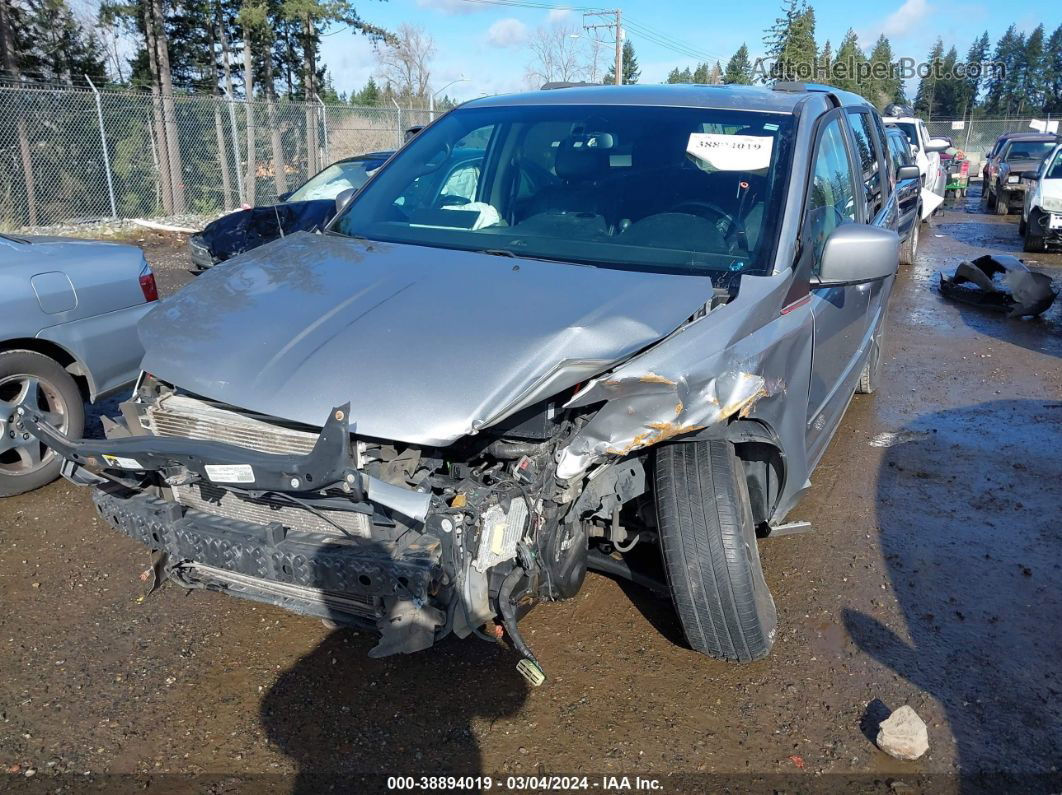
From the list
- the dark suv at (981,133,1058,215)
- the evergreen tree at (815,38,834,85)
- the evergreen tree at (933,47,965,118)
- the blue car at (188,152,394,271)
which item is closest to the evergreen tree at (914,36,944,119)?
the evergreen tree at (933,47,965,118)

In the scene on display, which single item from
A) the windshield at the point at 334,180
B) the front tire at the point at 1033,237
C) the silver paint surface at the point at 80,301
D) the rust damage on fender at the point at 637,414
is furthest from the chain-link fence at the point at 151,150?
the rust damage on fender at the point at 637,414

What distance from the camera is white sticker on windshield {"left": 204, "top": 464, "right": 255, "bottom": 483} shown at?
2.34 metres

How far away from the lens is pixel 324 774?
8.34 feet

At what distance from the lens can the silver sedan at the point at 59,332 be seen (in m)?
4.19

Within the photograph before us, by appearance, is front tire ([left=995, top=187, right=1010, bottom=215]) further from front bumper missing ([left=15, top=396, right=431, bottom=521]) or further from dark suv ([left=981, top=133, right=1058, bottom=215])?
front bumper missing ([left=15, top=396, right=431, bottom=521])

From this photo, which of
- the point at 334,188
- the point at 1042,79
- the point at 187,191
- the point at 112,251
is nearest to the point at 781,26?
the point at 1042,79

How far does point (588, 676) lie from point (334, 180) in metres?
8.61

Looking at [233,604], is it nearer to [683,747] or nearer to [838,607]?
[683,747]

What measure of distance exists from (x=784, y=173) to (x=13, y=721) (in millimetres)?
3499

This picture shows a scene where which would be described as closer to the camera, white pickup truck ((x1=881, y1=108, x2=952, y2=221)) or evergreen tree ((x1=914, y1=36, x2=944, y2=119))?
white pickup truck ((x1=881, y1=108, x2=952, y2=221))

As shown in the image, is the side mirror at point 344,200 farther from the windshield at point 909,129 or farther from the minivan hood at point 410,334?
the windshield at point 909,129

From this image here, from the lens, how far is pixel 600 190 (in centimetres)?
345

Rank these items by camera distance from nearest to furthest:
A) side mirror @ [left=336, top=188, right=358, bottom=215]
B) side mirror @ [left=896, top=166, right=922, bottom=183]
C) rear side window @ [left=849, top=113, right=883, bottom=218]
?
side mirror @ [left=336, top=188, right=358, bottom=215] < rear side window @ [left=849, top=113, right=883, bottom=218] < side mirror @ [left=896, top=166, right=922, bottom=183]

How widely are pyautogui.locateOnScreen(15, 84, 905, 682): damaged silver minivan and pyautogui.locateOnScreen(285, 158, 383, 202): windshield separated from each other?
683 centimetres
